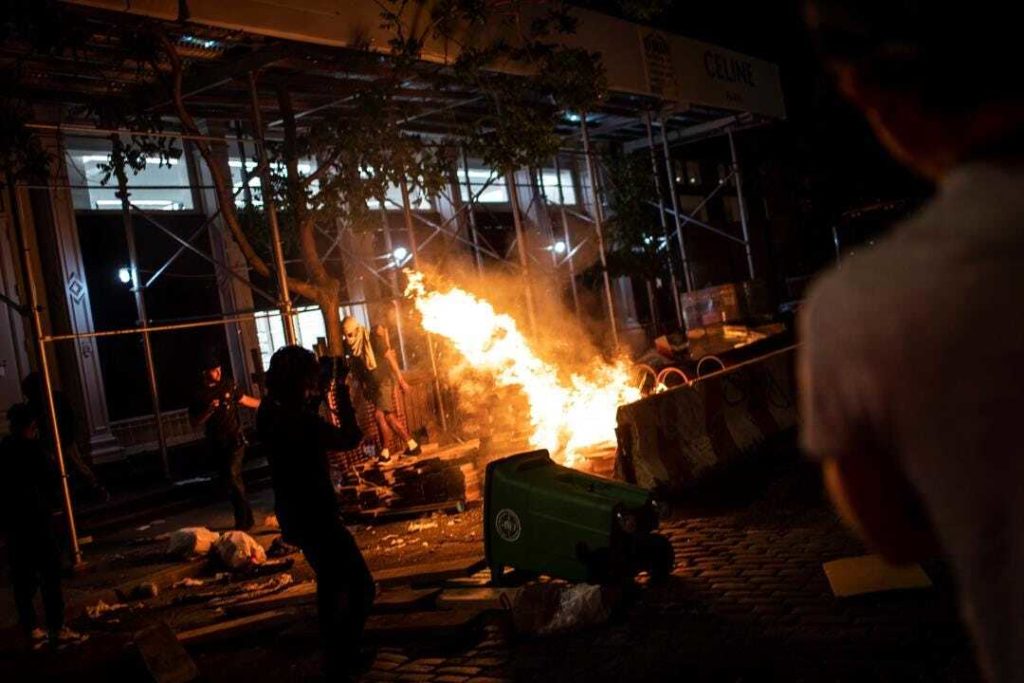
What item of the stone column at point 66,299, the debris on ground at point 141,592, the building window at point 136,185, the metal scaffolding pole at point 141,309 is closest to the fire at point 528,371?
the metal scaffolding pole at point 141,309

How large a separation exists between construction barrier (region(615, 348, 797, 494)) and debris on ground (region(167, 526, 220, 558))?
436 cm

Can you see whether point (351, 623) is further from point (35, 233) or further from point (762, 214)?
point (762, 214)

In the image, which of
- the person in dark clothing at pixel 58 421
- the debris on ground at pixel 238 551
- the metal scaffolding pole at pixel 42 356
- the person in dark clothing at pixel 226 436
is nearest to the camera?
the debris on ground at pixel 238 551

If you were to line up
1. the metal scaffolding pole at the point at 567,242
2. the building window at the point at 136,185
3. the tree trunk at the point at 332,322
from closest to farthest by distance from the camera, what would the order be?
the tree trunk at the point at 332,322 → the building window at the point at 136,185 → the metal scaffolding pole at the point at 567,242

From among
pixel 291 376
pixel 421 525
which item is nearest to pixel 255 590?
pixel 421 525

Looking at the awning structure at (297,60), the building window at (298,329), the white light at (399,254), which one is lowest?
the building window at (298,329)

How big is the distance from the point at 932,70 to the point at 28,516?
756cm

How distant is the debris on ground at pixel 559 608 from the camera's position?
600 centimetres

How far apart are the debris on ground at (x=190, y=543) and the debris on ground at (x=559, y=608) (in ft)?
15.5

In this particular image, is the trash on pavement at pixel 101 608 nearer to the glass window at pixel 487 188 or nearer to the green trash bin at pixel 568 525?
the green trash bin at pixel 568 525

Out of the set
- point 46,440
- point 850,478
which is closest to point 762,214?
point 46,440

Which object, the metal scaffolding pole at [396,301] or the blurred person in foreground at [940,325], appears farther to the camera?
the metal scaffolding pole at [396,301]

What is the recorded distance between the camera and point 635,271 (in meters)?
20.0

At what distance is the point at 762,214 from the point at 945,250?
32606 millimetres
